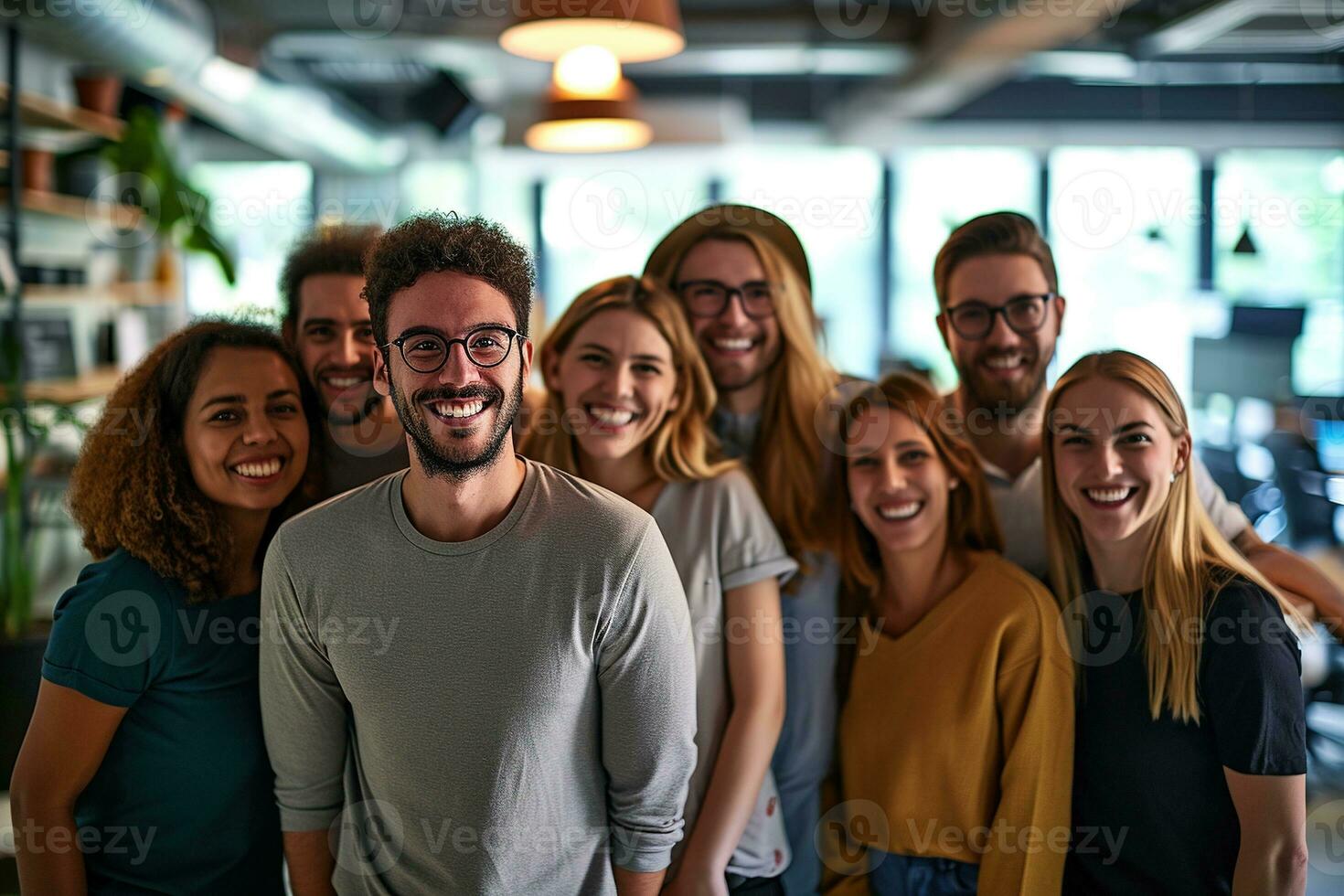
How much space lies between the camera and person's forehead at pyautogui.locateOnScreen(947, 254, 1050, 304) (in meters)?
2.37

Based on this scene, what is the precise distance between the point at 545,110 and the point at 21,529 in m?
2.57

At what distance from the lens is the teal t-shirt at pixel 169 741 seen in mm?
1790

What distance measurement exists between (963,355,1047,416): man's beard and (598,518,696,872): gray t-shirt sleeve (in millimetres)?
1014

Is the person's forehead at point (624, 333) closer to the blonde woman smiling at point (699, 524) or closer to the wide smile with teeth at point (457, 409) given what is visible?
the blonde woman smiling at point (699, 524)

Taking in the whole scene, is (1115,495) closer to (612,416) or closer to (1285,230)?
(612,416)

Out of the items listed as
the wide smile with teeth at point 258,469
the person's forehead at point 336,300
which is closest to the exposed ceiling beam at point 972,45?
the person's forehead at point 336,300

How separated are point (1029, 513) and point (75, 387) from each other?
477 cm

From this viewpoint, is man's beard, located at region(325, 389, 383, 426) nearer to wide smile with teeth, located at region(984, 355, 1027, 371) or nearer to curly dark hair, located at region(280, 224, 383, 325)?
curly dark hair, located at region(280, 224, 383, 325)

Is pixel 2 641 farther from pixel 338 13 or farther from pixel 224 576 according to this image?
pixel 338 13

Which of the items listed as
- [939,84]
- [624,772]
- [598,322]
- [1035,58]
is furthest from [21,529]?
[1035,58]

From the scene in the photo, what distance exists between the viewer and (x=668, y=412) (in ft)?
7.14

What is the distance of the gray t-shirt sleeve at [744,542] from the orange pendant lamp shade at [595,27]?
1.22 metres

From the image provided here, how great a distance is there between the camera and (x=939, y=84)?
21.6 feet

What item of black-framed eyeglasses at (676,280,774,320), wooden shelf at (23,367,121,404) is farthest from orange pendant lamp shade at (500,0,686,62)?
wooden shelf at (23,367,121,404)
